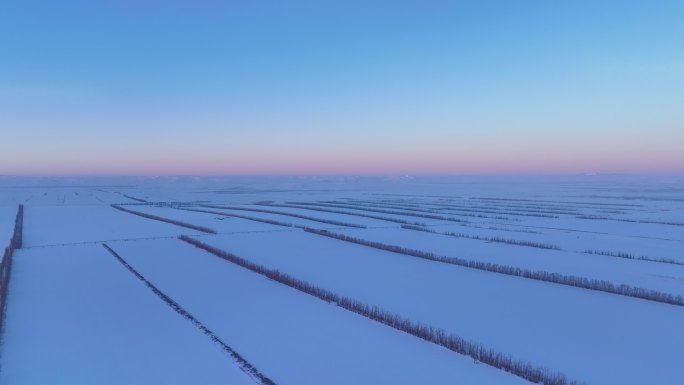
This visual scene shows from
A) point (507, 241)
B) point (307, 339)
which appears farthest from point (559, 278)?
point (307, 339)

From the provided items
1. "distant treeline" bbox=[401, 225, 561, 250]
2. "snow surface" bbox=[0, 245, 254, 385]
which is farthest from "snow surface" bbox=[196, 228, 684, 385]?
"distant treeline" bbox=[401, 225, 561, 250]

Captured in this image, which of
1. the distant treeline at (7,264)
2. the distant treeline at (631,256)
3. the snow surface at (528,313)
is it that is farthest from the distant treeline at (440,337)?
the distant treeline at (631,256)

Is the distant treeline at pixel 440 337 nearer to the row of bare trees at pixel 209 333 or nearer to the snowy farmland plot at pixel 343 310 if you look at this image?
the snowy farmland plot at pixel 343 310

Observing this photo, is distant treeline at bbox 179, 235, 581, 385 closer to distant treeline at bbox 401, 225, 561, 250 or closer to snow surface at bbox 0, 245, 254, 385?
snow surface at bbox 0, 245, 254, 385

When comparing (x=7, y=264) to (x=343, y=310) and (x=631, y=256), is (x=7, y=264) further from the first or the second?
(x=631, y=256)

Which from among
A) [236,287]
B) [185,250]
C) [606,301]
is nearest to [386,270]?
[236,287]

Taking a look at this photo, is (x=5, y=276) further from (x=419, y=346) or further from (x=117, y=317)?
(x=419, y=346)

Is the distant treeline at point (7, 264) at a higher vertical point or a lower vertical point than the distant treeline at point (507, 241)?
lower
